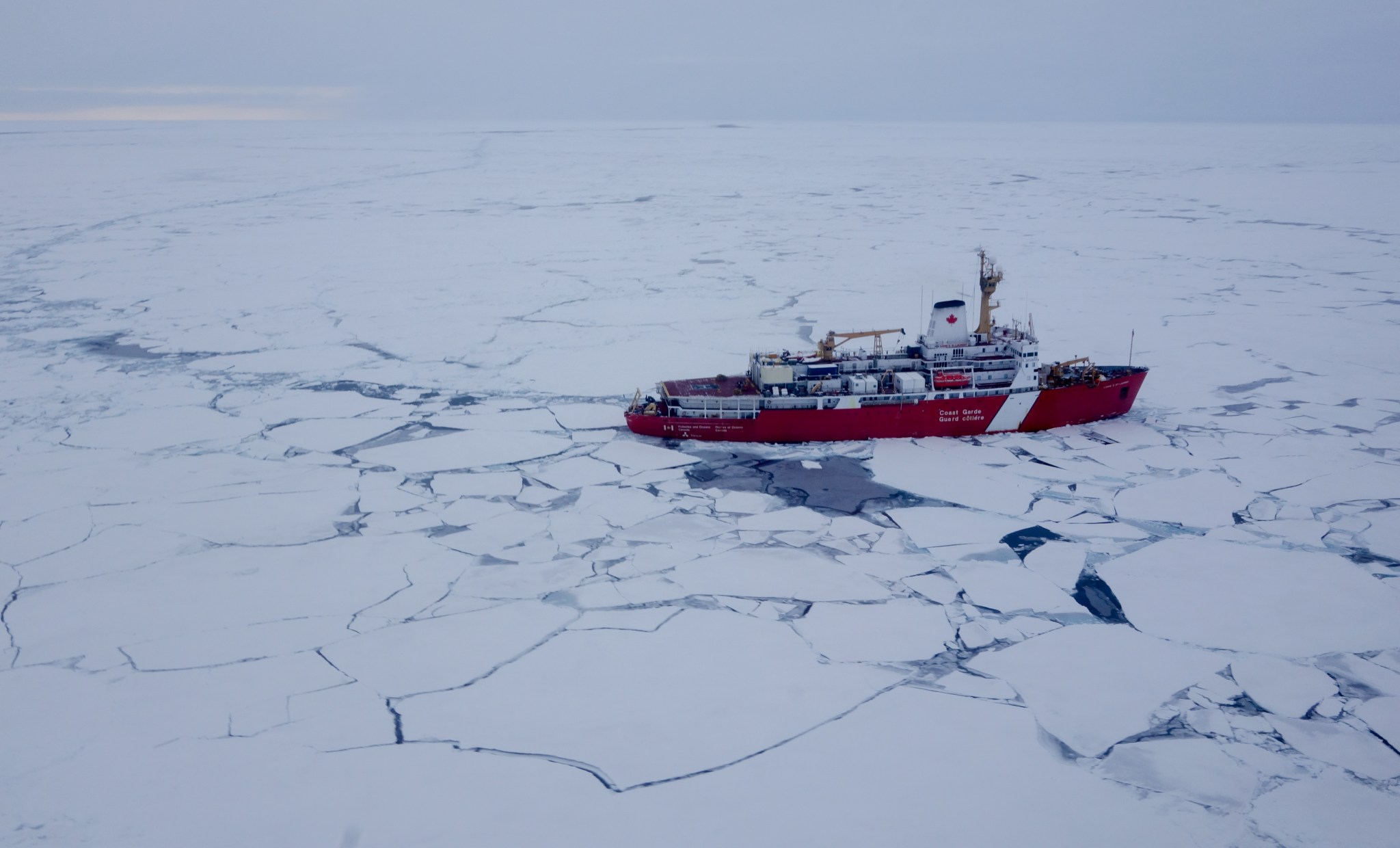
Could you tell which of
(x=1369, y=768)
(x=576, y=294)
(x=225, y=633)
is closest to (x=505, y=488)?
(x=225, y=633)

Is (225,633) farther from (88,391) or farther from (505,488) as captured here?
(88,391)

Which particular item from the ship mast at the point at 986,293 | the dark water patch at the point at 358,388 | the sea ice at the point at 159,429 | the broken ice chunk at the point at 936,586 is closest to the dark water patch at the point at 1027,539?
the broken ice chunk at the point at 936,586

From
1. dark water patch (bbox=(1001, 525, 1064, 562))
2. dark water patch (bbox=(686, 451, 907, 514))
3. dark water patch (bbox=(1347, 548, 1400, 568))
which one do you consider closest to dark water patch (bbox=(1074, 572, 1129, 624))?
dark water patch (bbox=(1001, 525, 1064, 562))

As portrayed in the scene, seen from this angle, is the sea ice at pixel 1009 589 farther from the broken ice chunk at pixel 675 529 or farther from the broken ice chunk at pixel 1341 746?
the broken ice chunk at pixel 675 529

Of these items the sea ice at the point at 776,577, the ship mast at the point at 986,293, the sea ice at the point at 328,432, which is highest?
the ship mast at the point at 986,293

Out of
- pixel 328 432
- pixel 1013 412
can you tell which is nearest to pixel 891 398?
pixel 1013 412

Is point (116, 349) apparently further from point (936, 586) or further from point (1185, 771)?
point (1185, 771)
